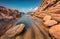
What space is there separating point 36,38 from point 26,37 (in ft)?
2.04

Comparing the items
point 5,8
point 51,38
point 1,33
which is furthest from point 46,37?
point 5,8

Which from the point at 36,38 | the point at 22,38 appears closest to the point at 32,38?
the point at 36,38

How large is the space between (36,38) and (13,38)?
1380 mm

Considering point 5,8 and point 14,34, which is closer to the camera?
point 14,34

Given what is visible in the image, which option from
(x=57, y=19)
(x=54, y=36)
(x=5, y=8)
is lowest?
(x=54, y=36)

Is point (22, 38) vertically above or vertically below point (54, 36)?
below

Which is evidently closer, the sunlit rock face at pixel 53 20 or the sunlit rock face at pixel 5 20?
the sunlit rock face at pixel 53 20

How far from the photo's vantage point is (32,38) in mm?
5309

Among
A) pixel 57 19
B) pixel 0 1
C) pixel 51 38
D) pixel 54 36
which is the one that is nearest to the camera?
pixel 54 36

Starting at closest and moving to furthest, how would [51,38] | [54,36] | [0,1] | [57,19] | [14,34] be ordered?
[54,36], [51,38], [14,34], [57,19], [0,1]

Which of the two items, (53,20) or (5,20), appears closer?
A: (53,20)

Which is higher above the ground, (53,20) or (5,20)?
(53,20)

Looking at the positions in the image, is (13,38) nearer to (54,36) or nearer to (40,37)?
(40,37)

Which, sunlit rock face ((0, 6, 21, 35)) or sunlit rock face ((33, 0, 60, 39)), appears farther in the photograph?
sunlit rock face ((0, 6, 21, 35))
